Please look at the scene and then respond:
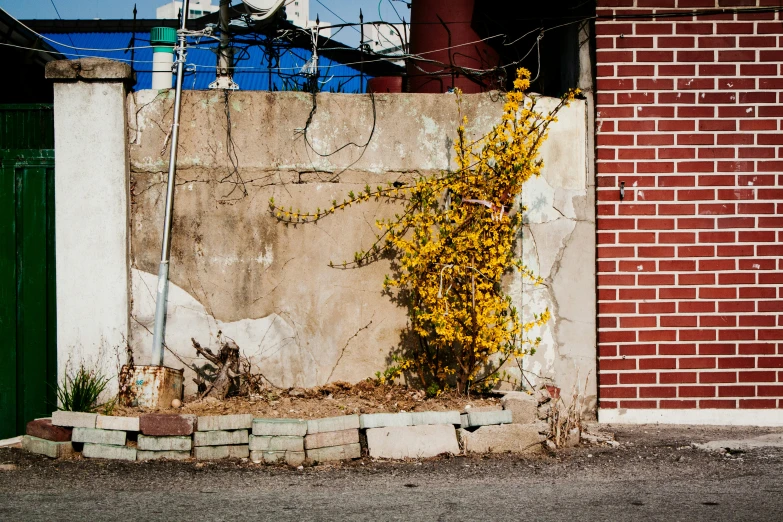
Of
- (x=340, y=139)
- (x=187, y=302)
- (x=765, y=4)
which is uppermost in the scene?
(x=765, y=4)

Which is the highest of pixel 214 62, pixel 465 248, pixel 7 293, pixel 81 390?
pixel 214 62

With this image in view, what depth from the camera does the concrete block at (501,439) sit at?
5.27 m

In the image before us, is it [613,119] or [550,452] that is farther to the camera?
[613,119]

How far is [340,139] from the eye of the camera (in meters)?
6.27

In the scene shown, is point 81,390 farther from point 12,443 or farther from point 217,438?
point 217,438

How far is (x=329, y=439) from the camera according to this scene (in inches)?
203

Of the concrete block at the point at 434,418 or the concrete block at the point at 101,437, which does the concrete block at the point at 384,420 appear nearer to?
the concrete block at the point at 434,418

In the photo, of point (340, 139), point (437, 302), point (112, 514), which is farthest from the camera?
point (340, 139)

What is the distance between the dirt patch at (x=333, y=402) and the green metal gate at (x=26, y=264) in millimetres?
1167

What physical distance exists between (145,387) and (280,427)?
51.2 inches

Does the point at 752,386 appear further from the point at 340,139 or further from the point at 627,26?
the point at 340,139

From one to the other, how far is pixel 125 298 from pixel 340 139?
223 cm

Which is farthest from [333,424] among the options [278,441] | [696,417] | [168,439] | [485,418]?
[696,417]

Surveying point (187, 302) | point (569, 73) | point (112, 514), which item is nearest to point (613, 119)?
point (569, 73)
